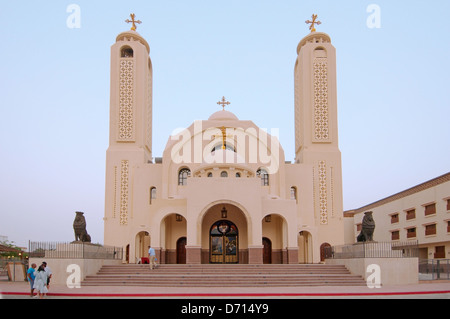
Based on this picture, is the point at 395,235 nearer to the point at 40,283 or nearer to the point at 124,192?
the point at 124,192

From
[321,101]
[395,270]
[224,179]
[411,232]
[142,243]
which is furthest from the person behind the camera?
[411,232]

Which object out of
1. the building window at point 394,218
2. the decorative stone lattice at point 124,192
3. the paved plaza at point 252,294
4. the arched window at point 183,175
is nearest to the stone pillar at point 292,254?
the arched window at point 183,175

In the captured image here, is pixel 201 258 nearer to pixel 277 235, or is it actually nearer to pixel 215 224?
pixel 215 224

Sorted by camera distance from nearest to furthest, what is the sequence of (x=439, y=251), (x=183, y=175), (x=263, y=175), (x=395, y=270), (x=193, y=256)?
(x=395, y=270), (x=193, y=256), (x=263, y=175), (x=183, y=175), (x=439, y=251)

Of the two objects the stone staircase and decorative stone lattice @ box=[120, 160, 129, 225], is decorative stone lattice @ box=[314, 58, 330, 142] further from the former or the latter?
decorative stone lattice @ box=[120, 160, 129, 225]

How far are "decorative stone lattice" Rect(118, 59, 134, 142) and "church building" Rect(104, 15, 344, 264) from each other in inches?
2.5

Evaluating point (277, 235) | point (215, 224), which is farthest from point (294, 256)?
point (215, 224)

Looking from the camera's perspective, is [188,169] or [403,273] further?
[188,169]

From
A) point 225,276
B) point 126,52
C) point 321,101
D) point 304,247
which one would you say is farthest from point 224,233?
point 126,52

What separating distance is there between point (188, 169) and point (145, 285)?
12255 mm

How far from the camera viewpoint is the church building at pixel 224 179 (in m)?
25.8

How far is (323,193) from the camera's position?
30219mm

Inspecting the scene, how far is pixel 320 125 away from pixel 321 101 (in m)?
1.55

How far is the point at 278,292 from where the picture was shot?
52.7 ft
